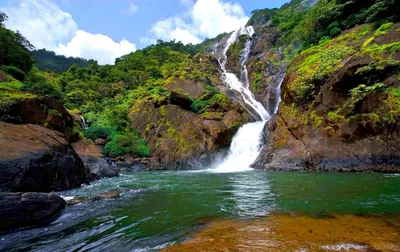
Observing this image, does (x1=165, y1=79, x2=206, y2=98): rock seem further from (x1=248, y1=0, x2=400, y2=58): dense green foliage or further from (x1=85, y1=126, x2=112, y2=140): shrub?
(x1=248, y1=0, x2=400, y2=58): dense green foliage

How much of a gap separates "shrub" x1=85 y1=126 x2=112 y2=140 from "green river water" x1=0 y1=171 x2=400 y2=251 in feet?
50.5

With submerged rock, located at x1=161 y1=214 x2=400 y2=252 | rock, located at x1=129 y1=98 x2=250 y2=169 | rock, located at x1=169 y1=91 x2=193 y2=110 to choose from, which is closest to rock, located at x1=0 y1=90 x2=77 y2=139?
rock, located at x1=129 y1=98 x2=250 y2=169

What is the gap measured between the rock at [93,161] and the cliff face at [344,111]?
11.3 meters

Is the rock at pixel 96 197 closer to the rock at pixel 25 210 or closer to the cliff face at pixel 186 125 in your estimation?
the rock at pixel 25 210

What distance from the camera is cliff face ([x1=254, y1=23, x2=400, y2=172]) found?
16.2m

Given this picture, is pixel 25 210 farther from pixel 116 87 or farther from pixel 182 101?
pixel 116 87

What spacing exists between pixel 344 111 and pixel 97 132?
22439 millimetres

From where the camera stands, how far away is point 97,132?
1061 inches

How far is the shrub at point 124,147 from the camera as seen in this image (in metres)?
24.7

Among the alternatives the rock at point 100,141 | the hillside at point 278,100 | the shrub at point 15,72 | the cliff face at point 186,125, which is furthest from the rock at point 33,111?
the shrub at point 15,72

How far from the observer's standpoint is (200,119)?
27078mm

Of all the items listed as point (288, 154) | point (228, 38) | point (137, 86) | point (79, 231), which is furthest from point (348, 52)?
point (228, 38)

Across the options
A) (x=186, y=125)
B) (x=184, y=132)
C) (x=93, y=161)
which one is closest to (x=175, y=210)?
(x=93, y=161)

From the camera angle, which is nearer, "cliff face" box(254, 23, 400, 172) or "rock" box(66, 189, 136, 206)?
"rock" box(66, 189, 136, 206)
